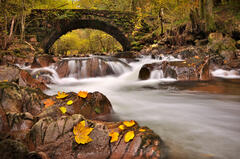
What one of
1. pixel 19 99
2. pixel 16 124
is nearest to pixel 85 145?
pixel 16 124

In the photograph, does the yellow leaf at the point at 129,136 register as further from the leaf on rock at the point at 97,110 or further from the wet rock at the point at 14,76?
the wet rock at the point at 14,76

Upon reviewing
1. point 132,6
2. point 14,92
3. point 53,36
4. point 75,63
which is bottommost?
point 14,92

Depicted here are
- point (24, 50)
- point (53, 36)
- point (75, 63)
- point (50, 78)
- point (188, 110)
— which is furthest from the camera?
point (53, 36)

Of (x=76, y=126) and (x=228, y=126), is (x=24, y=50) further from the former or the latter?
(x=228, y=126)

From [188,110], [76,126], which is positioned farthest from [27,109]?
[188,110]

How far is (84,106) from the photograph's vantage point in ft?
7.51

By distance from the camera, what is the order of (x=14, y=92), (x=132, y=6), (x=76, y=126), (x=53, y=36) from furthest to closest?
(x=132, y=6), (x=53, y=36), (x=14, y=92), (x=76, y=126)

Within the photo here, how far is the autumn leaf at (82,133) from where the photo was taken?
1400mm

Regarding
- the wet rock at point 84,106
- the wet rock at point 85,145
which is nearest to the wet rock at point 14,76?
the wet rock at point 84,106

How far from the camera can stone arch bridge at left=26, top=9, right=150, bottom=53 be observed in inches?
488

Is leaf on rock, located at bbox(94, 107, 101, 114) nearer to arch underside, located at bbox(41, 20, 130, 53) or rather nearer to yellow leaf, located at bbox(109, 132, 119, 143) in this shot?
yellow leaf, located at bbox(109, 132, 119, 143)

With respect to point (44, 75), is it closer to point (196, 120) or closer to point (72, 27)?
point (196, 120)

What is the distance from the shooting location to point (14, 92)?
208 centimetres

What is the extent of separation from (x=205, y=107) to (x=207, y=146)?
1555 millimetres
